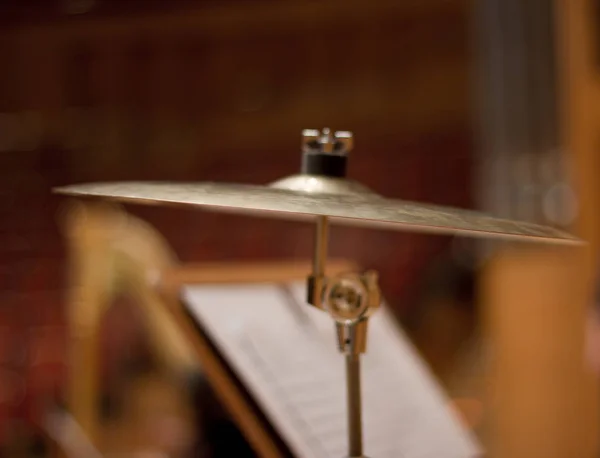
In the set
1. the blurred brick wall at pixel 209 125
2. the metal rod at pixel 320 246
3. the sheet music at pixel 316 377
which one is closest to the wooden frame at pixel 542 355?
the sheet music at pixel 316 377

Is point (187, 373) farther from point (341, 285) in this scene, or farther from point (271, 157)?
point (271, 157)

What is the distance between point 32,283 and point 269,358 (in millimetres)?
2669

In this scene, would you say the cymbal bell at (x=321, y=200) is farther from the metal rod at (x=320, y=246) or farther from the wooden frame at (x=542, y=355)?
the wooden frame at (x=542, y=355)

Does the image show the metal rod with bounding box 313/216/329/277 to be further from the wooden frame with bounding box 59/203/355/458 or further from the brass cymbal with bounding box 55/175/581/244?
the wooden frame with bounding box 59/203/355/458

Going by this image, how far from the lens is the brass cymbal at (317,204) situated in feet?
1.87

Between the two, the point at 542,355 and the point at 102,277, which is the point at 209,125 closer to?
the point at 102,277

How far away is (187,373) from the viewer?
1562 millimetres

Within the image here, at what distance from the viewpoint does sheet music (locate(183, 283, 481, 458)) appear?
769mm

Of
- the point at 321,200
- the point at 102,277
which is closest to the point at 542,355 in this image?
the point at 102,277

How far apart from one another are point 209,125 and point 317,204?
2672mm

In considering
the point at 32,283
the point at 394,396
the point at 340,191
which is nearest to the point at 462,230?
the point at 340,191

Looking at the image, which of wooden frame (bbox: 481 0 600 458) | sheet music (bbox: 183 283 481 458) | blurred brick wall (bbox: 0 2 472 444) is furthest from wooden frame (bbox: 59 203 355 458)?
blurred brick wall (bbox: 0 2 472 444)

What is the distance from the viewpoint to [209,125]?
3189mm

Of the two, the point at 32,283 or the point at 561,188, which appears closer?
the point at 561,188
